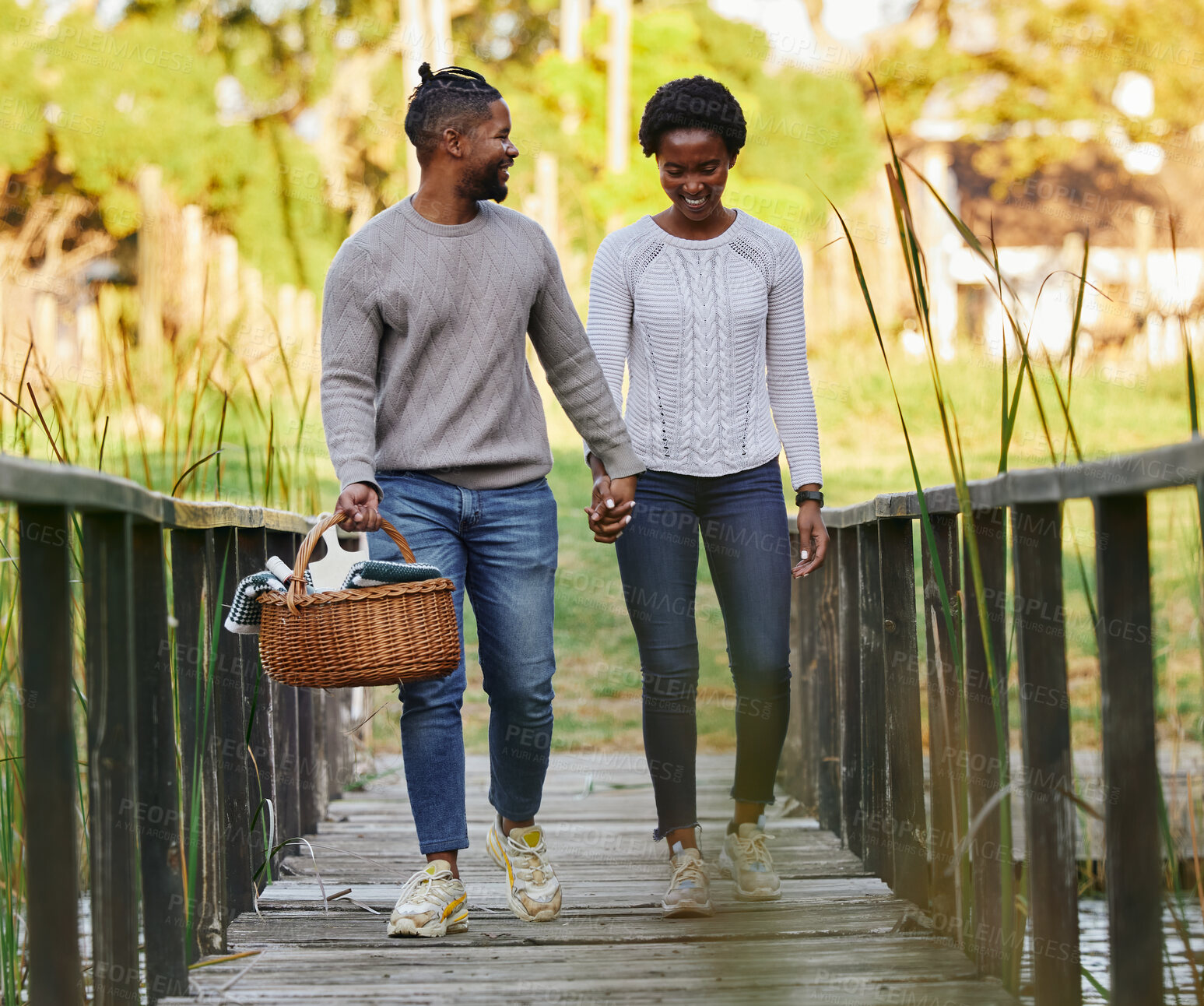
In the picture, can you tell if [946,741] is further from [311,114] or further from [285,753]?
[311,114]

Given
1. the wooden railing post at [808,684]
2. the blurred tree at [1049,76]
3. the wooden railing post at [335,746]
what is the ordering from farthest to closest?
the blurred tree at [1049,76]
the wooden railing post at [335,746]
the wooden railing post at [808,684]

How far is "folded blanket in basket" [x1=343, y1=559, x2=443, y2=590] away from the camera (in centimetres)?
210

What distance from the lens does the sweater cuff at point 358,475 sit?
2.22 metres

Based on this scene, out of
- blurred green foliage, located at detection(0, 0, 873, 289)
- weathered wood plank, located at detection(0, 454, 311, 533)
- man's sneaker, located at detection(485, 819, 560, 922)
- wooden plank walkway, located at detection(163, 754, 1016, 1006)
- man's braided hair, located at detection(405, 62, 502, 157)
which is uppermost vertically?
blurred green foliage, located at detection(0, 0, 873, 289)

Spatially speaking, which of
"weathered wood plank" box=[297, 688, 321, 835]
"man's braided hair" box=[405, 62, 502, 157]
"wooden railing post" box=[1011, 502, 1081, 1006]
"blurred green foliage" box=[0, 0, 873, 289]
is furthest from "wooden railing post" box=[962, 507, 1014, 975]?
"blurred green foliage" box=[0, 0, 873, 289]

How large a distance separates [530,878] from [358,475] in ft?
2.58

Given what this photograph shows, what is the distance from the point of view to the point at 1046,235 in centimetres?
1920

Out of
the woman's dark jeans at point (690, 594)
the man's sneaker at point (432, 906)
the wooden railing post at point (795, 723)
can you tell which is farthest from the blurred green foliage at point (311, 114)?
the man's sneaker at point (432, 906)

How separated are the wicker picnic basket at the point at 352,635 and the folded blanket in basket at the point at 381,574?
0.8 inches

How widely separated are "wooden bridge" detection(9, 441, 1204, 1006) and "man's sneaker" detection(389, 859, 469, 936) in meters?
0.04

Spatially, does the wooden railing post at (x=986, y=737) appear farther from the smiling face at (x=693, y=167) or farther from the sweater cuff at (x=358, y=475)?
the sweater cuff at (x=358, y=475)

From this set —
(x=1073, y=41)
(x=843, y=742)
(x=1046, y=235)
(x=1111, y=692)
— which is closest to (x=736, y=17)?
(x=1073, y=41)

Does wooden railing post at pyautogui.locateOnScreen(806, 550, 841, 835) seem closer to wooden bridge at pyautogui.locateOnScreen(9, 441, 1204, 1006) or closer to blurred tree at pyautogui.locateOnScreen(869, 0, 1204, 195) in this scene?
wooden bridge at pyautogui.locateOnScreen(9, 441, 1204, 1006)

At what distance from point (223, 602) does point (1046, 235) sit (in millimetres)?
18559
